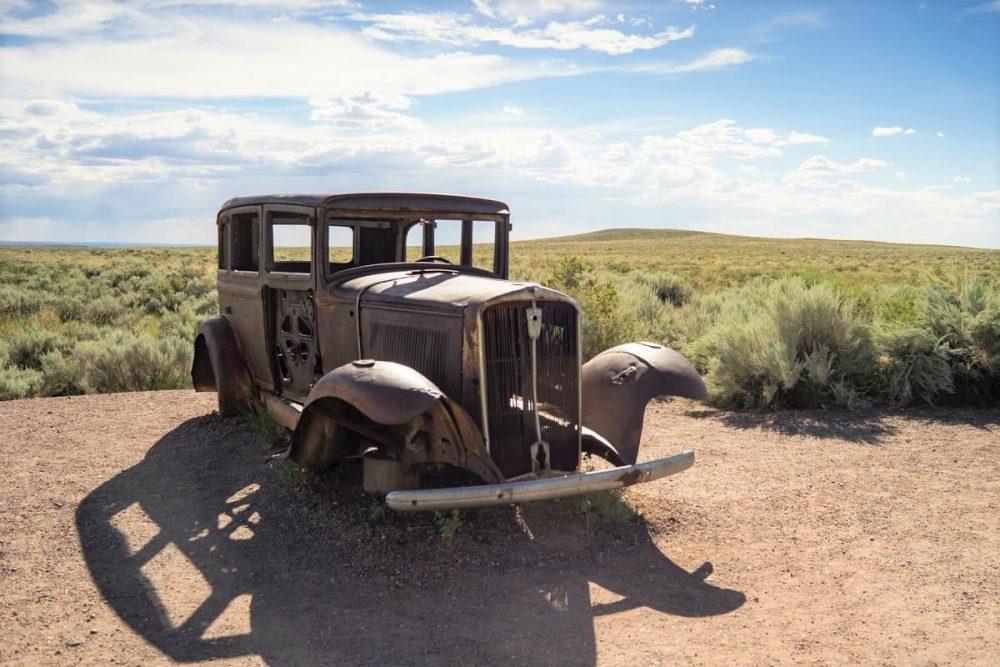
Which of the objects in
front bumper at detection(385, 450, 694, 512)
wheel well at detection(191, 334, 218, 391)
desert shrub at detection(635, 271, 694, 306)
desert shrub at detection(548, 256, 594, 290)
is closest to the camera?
front bumper at detection(385, 450, 694, 512)

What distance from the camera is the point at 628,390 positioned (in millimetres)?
5484

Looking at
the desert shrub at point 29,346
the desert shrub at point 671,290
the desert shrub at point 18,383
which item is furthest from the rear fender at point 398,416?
the desert shrub at point 671,290

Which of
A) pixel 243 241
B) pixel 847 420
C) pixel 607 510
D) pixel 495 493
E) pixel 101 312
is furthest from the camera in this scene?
pixel 101 312

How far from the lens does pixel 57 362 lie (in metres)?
10.2

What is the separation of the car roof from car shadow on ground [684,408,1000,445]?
3711 millimetres

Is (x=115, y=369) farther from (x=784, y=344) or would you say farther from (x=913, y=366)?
(x=913, y=366)

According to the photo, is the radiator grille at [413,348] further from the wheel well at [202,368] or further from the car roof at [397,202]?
the wheel well at [202,368]

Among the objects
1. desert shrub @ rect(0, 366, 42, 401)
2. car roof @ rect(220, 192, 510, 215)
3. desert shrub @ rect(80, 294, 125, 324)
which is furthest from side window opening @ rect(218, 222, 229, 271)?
desert shrub @ rect(80, 294, 125, 324)

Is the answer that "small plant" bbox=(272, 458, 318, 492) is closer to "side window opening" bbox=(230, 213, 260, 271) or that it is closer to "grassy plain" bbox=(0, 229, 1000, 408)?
"grassy plain" bbox=(0, 229, 1000, 408)

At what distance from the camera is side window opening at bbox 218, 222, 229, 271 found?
24.3 ft

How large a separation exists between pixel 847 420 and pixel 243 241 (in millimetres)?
6257

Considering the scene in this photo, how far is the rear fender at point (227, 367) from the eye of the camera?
700 centimetres

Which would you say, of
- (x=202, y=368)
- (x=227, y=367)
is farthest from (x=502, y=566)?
(x=202, y=368)


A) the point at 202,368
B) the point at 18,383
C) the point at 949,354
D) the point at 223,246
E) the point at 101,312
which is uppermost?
the point at 223,246
